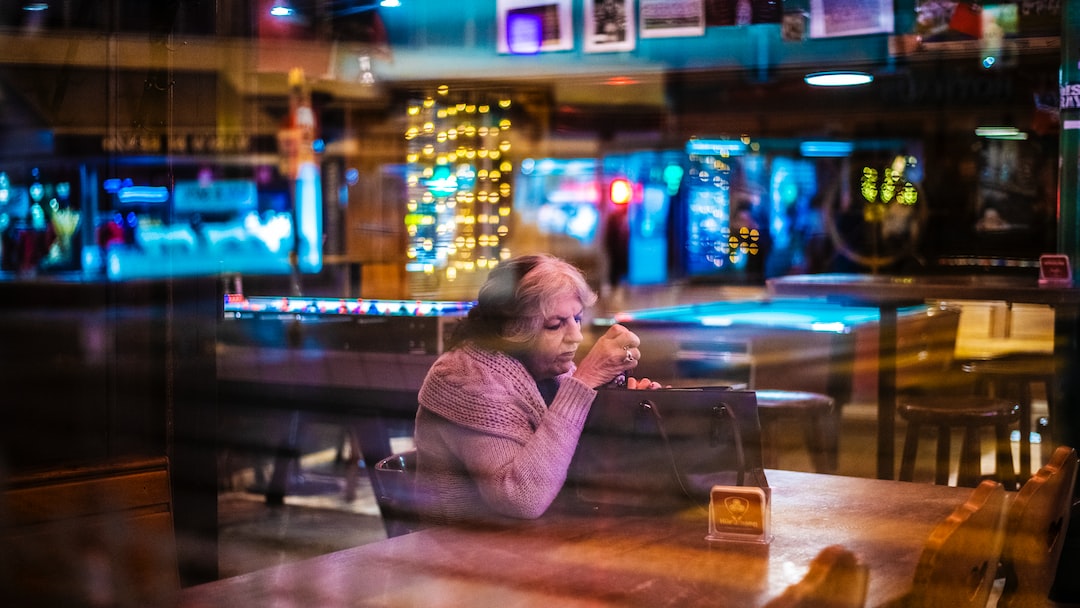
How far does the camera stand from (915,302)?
15.7 ft

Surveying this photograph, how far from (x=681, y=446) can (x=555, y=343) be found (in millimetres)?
387

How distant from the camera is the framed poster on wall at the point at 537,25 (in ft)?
17.4

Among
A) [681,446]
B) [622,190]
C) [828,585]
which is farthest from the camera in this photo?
[622,190]

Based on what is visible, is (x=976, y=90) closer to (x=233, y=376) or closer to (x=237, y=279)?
(x=237, y=279)

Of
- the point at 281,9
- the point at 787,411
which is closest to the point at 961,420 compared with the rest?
the point at 787,411

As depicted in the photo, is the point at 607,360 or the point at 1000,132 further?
the point at 1000,132

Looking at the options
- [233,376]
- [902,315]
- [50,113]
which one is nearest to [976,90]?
[902,315]

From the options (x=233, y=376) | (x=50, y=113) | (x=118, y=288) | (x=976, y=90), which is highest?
(x=976, y=90)

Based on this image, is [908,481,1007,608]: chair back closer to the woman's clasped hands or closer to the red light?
the woman's clasped hands

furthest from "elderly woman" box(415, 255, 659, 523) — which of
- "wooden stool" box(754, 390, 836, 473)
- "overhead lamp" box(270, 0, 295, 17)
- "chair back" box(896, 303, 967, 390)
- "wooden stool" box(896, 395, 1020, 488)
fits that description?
"overhead lamp" box(270, 0, 295, 17)

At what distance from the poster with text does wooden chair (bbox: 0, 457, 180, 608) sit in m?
3.42

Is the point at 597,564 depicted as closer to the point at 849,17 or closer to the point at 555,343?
the point at 555,343

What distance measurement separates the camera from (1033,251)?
10891mm

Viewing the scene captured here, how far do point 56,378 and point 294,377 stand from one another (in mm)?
1590
